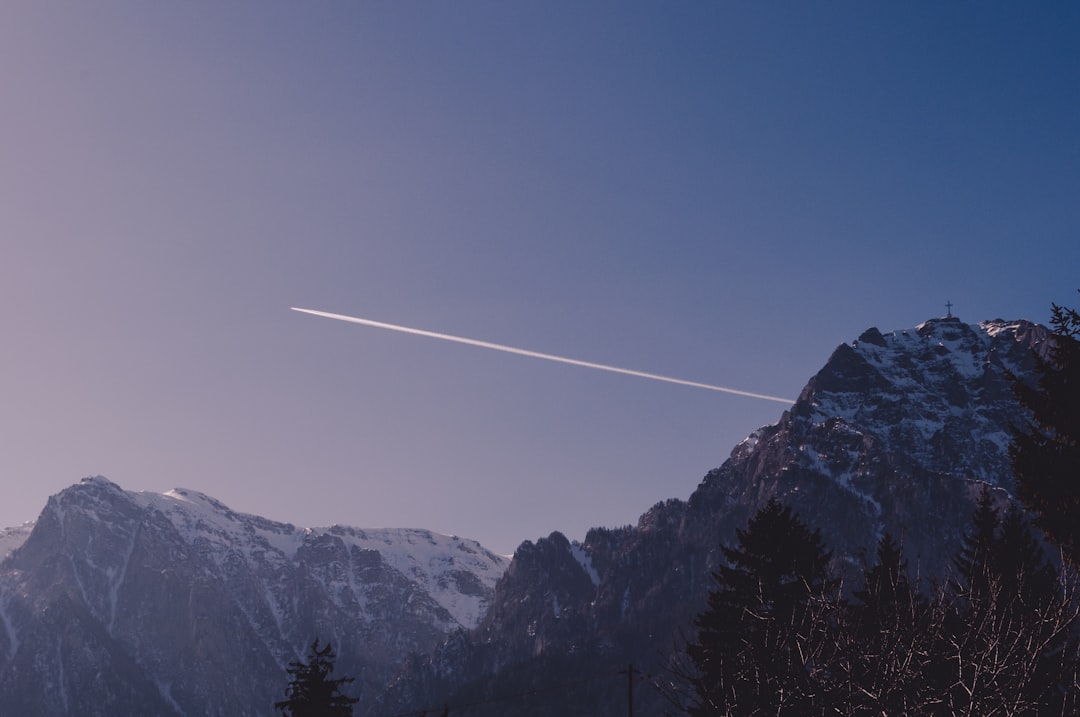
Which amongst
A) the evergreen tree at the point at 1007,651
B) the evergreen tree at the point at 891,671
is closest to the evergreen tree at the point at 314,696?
the evergreen tree at the point at 1007,651

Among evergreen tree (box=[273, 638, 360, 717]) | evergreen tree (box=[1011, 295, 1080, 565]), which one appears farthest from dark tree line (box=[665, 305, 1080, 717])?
evergreen tree (box=[273, 638, 360, 717])

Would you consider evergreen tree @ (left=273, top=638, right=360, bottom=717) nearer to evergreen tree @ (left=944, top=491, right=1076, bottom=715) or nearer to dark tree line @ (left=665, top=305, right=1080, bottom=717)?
dark tree line @ (left=665, top=305, right=1080, bottom=717)

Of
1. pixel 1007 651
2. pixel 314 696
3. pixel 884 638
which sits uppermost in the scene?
pixel 1007 651

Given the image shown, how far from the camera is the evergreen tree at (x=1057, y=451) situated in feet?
88.6

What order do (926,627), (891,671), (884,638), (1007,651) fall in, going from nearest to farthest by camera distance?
1. (891,671)
2. (1007,651)
3. (884,638)
4. (926,627)

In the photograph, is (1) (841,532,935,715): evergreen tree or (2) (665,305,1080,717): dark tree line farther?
(2) (665,305,1080,717): dark tree line

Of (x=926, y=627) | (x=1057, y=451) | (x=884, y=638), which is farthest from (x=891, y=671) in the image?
(x=1057, y=451)

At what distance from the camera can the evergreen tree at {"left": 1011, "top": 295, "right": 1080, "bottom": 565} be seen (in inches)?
1064

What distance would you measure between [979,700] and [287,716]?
148 feet

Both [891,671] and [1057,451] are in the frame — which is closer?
[891,671]

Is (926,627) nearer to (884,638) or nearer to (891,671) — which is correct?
(884,638)

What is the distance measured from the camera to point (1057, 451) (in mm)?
28047

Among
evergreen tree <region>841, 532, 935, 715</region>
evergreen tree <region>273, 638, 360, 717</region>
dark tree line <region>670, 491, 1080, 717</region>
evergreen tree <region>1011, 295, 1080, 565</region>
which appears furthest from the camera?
evergreen tree <region>273, 638, 360, 717</region>

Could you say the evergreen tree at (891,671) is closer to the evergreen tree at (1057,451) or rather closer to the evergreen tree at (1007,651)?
the evergreen tree at (1007,651)
